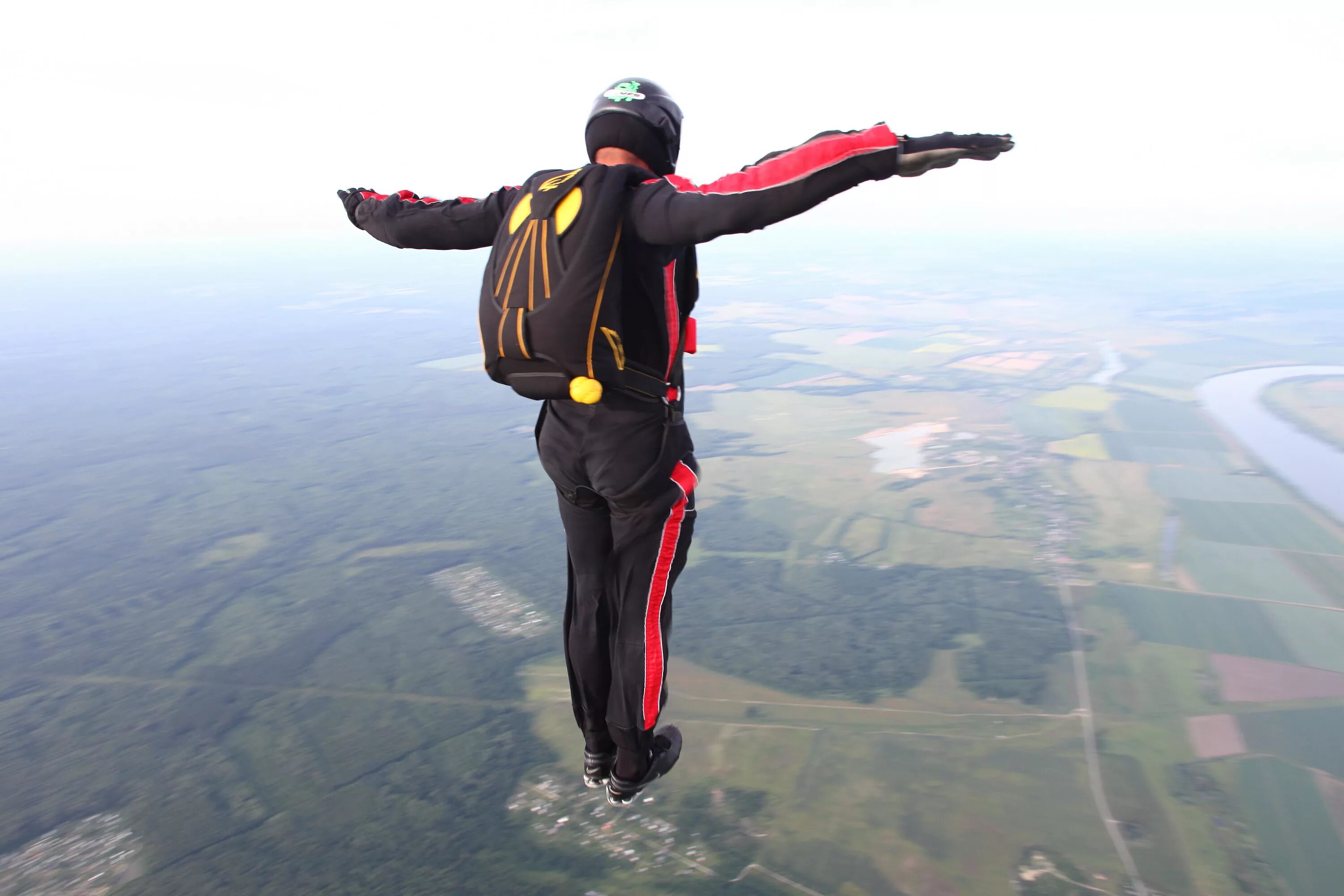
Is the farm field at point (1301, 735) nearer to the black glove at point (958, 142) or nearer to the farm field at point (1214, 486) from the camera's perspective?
the farm field at point (1214, 486)

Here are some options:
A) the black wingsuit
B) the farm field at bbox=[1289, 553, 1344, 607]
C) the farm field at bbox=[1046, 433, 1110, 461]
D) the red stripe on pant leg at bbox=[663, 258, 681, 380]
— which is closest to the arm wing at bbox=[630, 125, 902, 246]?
the black wingsuit

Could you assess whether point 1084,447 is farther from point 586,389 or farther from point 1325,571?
point 586,389

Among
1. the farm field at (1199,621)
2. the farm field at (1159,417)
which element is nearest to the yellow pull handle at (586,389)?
the farm field at (1199,621)

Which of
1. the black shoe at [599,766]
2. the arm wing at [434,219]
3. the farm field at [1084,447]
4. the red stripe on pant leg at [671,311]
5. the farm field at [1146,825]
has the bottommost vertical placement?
the farm field at [1146,825]

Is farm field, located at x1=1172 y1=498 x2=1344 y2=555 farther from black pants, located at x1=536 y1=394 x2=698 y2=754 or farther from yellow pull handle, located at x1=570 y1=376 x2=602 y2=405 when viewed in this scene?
yellow pull handle, located at x1=570 y1=376 x2=602 y2=405

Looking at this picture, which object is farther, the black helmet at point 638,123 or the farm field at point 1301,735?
the farm field at point 1301,735

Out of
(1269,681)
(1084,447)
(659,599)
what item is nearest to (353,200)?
(659,599)

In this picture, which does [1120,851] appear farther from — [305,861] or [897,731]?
[305,861]
